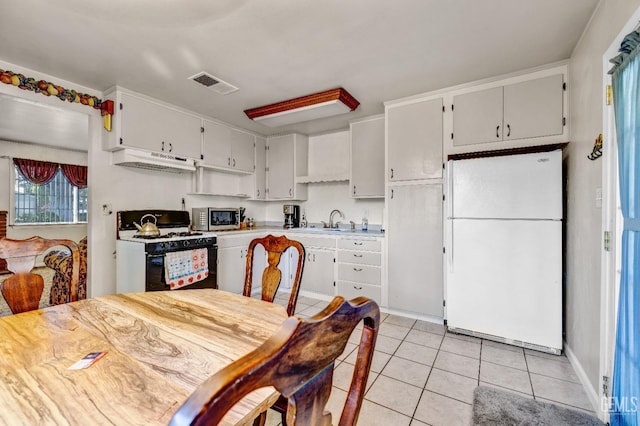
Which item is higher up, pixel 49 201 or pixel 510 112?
pixel 510 112

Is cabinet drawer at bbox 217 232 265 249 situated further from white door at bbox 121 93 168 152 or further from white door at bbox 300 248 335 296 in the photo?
white door at bbox 121 93 168 152

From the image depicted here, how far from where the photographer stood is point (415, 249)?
3.25m

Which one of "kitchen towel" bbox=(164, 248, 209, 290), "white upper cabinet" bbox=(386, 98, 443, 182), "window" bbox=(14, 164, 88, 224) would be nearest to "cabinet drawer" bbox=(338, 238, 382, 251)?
"white upper cabinet" bbox=(386, 98, 443, 182)

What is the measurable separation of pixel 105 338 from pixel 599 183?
262cm

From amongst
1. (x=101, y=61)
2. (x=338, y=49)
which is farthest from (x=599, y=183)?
(x=101, y=61)

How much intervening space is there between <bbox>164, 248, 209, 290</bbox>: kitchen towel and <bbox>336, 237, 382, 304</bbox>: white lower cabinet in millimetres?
1624

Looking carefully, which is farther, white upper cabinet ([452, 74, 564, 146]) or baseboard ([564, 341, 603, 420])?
white upper cabinet ([452, 74, 564, 146])

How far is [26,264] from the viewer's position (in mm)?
1441

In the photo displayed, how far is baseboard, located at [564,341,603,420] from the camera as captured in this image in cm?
174

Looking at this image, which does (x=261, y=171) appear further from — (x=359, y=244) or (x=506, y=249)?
(x=506, y=249)

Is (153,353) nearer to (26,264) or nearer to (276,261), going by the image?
(276,261)

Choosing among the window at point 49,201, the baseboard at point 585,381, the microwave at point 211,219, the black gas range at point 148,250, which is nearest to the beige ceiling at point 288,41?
the black gas range at point 148,250

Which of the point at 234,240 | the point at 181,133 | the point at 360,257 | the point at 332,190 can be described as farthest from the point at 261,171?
the point at 360,257

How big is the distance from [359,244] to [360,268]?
29cm
